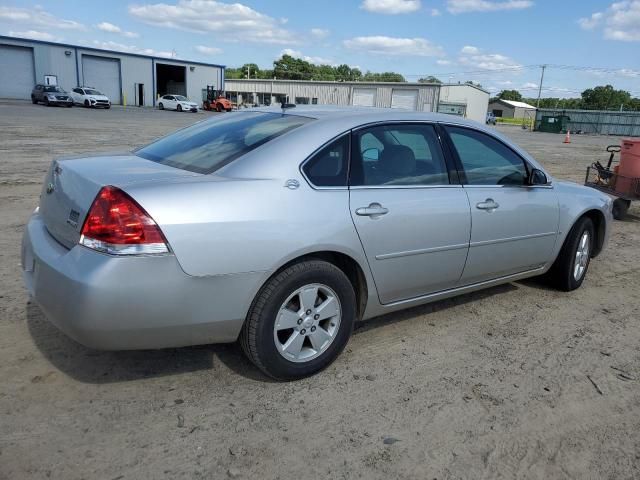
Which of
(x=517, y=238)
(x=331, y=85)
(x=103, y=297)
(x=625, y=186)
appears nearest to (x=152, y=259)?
(x=103, y=297)

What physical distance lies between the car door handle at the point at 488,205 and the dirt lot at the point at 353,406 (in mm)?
926

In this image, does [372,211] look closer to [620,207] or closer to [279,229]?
[279,229]

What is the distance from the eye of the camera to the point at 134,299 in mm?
2518

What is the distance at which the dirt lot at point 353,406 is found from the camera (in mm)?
2443

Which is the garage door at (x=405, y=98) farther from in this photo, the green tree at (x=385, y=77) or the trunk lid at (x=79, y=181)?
the green tree at (x=385, y=77)

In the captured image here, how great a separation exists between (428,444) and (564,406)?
942 millimetres

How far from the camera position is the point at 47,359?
10.5 feet

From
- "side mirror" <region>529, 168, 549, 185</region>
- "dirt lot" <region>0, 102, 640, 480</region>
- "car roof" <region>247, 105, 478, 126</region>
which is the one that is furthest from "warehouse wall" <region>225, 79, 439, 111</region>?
"dirt lot" <region>0, 102, 640, 480</region>

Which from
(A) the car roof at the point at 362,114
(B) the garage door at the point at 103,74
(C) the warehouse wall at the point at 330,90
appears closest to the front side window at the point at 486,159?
(A) the car roof at the point at 362,114

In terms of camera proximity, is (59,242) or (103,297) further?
(59,242)

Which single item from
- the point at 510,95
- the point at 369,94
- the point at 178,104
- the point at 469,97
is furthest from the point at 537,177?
the point at 510,95

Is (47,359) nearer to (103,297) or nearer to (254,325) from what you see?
(103,297)

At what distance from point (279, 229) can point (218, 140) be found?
0.96 m

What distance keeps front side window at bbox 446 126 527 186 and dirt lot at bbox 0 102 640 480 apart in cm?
112
